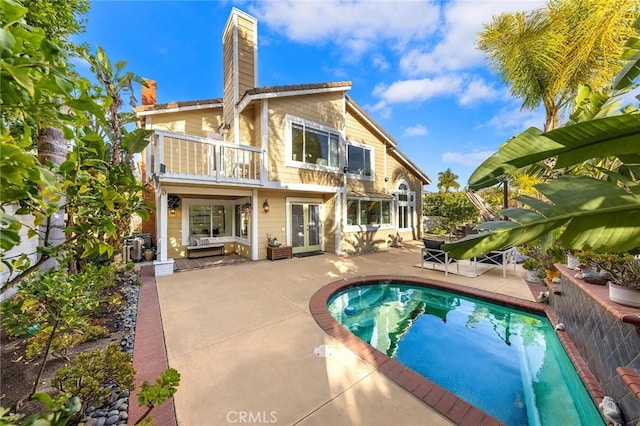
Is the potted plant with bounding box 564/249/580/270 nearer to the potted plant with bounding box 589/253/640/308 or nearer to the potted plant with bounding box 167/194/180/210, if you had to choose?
the potted plant with bounding box 589/253/640/308

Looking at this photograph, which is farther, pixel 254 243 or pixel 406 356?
pixel 254 243

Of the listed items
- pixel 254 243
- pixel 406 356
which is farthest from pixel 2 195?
pixel 254 243

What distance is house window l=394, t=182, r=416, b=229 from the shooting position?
15.2 metres

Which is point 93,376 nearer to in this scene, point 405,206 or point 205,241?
point 205,241

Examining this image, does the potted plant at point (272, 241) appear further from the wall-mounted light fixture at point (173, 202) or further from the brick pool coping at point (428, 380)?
the brick pool coping at point (428, 380)

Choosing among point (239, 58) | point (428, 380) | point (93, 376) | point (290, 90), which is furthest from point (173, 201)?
point (428, 380)

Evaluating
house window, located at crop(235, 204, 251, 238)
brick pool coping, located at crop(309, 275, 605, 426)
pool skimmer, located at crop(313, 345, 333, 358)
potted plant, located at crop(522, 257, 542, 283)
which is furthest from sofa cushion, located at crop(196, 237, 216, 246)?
potted plant, located at crop(522, 257, 542, 283)

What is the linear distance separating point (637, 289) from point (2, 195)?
5.63m

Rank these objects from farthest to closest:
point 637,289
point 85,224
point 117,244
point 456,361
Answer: point 117,244
point 456,361
point 637,289
point 85,224

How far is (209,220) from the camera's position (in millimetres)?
11406

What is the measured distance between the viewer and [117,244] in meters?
7.04

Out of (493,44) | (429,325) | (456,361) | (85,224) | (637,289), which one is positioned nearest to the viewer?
(85,224)

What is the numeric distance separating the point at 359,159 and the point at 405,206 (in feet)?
16.5

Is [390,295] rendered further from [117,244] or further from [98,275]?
[117,244]
